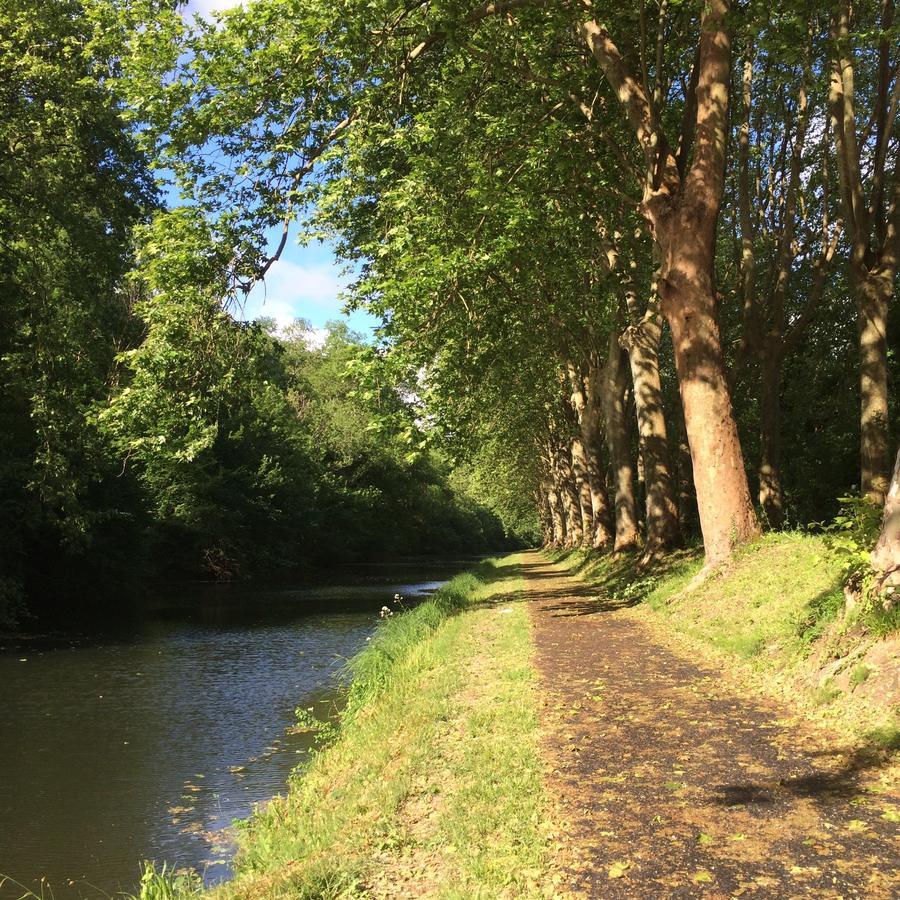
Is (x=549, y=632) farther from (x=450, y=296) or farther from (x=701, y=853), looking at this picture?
(x=701, y=853)

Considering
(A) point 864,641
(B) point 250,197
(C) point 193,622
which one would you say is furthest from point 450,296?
(C) point 193,622

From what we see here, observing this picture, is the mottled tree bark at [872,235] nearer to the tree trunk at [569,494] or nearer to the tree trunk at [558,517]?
the tree trunk at [569,494]

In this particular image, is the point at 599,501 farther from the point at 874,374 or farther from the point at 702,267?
the point at 702,267

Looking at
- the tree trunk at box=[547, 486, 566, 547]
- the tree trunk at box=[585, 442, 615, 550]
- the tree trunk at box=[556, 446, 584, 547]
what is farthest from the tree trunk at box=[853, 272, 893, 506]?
the tree trunk at box=[547, 486, 566, 547]

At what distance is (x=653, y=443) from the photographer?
63.7ft

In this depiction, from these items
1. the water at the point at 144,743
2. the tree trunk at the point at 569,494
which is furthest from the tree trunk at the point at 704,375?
the tree trunk at the point at 569,494

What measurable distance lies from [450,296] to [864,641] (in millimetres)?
9520

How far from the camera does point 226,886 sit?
17.5 feet

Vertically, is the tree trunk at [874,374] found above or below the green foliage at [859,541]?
above

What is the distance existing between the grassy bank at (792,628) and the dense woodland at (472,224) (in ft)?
2.24

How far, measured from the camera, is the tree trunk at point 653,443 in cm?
1867

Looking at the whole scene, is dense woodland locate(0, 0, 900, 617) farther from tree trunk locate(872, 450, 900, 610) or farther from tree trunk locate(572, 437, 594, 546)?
tree trunk locate(572, 437, 594, 546)

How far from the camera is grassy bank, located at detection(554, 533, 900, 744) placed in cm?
637

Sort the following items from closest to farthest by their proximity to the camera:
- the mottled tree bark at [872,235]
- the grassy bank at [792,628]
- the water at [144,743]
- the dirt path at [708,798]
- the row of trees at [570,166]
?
1. the dirt path at [708,798]
2. the grassy bank at [792,628]
3. the water at [144,743]
4. the row of trees at [570,166]
5. the mottled tree bark at [872,235]
